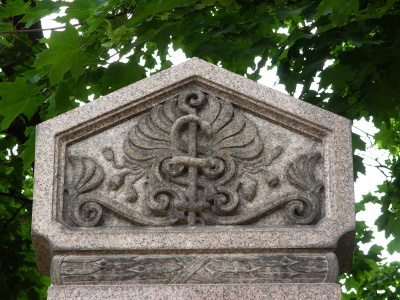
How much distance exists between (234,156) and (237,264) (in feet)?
1.71

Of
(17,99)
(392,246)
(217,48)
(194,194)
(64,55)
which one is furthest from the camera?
(392,246)

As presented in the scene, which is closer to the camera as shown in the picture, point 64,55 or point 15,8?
point 64,55

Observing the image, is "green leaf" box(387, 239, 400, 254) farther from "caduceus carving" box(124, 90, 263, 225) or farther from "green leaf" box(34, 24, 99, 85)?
"green leaf" box(34, 24, 99, 85)

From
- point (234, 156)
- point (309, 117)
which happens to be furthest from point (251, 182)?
point (309, 117)

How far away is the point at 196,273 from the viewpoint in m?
3.28

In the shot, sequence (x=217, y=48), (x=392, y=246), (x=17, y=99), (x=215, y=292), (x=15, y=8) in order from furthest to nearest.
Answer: (x=392, y=246)
(x=217, y=48)
(x=15, y=8)
(x=17, y=99)
(x=215, y=292)

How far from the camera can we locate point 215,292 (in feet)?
10.6

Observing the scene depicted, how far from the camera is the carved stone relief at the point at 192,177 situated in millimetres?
3434

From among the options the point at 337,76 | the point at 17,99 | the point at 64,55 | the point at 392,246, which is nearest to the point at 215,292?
the point at 64,55

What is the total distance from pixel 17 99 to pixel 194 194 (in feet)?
5.23

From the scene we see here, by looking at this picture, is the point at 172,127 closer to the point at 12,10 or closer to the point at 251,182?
the point at 251,182

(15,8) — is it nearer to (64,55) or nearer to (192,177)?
(64,55)

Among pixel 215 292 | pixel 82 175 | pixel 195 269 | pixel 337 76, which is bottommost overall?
pixel 215 292

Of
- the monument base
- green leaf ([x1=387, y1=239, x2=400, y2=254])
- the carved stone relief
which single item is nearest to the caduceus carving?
the carved stone relief
